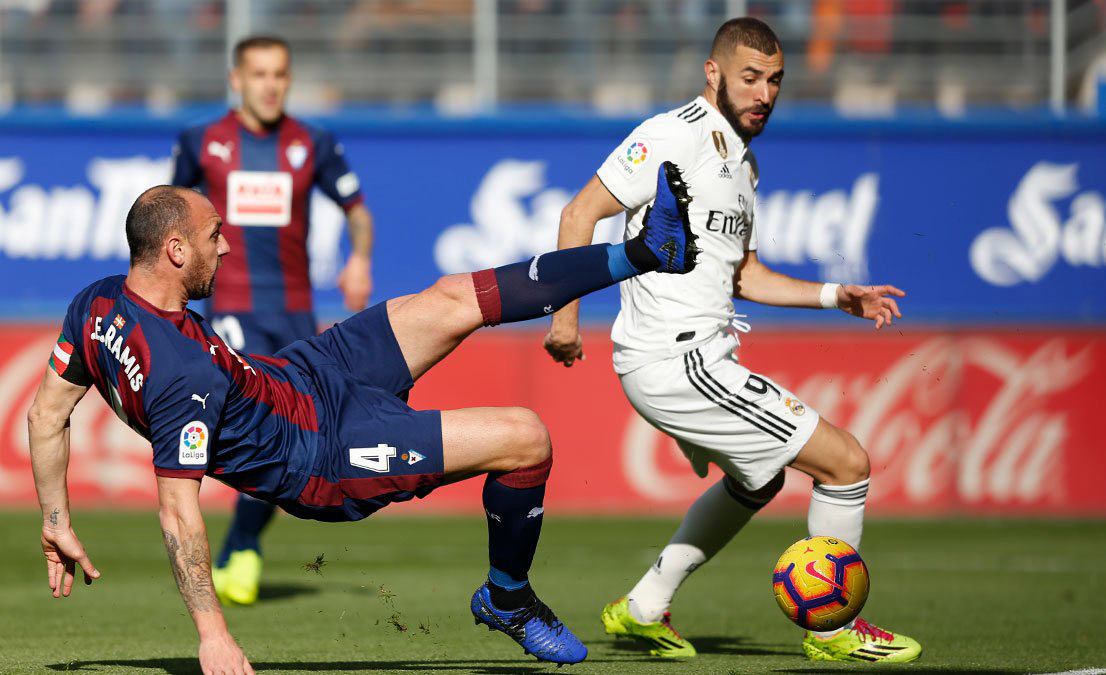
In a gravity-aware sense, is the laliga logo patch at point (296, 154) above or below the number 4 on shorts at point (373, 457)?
above

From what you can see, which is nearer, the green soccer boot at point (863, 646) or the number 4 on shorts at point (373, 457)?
the number 4 on shorts at point (373, 457)

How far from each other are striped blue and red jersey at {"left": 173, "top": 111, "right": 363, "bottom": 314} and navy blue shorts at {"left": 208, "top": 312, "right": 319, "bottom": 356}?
40 millimetres

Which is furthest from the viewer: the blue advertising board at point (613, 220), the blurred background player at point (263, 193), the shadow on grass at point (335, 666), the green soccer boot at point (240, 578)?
the blue advertising board at point (613, 220)

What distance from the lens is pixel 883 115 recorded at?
13.9 metres

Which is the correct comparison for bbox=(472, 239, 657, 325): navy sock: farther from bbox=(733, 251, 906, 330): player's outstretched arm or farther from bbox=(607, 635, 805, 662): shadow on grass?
bbox=(607, 635, 805, 662): shadow on grass

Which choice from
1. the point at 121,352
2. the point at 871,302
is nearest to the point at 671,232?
the point at 871,302

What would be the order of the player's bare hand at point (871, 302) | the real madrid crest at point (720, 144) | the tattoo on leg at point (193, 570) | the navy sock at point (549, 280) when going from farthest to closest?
1. the real madrid crest at point (720, 144)
2. the player's bare hand at point (871, 302)
3. the navy sock at point (549, 280)
4. the tattoo on leg at point (193, 570)

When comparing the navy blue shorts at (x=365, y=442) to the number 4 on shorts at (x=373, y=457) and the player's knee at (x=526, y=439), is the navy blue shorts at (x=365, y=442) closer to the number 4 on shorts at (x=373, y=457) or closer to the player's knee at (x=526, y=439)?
the number 4 on shorts at (x=373, y=457)

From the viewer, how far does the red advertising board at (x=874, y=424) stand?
12.5 meters

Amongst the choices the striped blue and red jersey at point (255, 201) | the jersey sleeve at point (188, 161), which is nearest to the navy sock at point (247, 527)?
the striped blue and red jersey at point (255, 201)

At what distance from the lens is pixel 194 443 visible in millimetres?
4441

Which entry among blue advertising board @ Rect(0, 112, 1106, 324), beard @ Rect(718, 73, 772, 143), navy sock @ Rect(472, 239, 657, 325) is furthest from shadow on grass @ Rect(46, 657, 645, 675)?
blue advertising board @ Rect(0, 112, 1106, 324)

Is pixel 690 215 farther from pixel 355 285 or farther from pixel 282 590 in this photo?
pixel 282 590

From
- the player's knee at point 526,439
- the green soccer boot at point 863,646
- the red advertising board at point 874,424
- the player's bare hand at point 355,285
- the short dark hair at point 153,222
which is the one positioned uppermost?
the short dark hair at point 153,222
